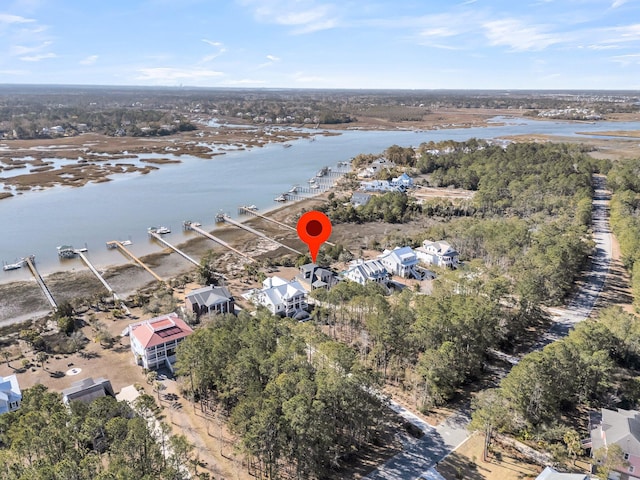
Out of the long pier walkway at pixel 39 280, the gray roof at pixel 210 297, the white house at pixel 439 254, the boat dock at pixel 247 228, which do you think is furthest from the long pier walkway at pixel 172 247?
the white house at pixel 439 254

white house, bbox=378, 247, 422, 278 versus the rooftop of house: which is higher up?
white house, bbox=378, 247, 422, 278

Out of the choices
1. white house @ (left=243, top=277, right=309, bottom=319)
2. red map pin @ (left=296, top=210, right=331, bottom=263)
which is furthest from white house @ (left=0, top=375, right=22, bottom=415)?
red map pin @ (left=296, top=210, right=331, bottom=263)

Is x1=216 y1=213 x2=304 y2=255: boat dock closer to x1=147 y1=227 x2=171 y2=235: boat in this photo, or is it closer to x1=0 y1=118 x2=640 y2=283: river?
x1=0 y1=118 x2=640 y2=283: river

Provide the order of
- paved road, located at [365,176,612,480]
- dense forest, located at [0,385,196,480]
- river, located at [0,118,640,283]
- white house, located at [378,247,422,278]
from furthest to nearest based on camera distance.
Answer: river, located at [0,118,640,283] → white house, located at [378,247,422,278] → paved road, located at [365,176,612,480] → dense forest, located at [0,385,196,480]

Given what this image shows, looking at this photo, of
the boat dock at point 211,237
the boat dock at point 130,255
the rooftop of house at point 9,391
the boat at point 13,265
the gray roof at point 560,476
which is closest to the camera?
the gray roof at point 560,476

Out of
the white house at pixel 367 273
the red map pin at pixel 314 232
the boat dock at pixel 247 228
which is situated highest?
the red map pin at pixel 314 232

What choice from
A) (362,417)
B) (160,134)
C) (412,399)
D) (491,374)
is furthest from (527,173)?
(160,134)

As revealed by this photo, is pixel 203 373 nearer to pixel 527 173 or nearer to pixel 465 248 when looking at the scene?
pixel 465 248

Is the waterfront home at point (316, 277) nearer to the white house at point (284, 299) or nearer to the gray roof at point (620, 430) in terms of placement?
the white house at point (284, 299)
